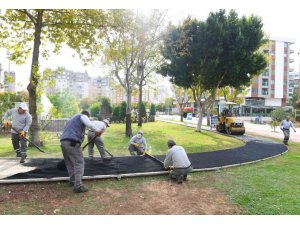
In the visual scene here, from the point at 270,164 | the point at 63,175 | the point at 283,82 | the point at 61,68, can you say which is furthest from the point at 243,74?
the point at 283,82

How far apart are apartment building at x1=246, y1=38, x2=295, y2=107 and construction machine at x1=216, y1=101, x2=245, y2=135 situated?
1211 inches

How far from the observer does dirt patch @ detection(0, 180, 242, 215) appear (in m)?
4.04

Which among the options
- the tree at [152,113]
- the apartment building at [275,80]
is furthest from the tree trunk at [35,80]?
the apartment building at [275,80]

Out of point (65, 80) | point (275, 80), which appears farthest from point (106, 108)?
point (275, 80)

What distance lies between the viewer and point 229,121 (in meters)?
15.7

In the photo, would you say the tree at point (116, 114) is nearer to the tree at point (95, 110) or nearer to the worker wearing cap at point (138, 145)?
the tree at point (95, 110)

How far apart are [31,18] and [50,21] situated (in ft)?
1.74

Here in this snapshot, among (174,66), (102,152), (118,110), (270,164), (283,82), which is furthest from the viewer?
(283,82)

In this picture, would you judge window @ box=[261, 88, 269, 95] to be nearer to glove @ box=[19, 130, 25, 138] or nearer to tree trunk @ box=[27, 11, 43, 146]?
tree trunk @ box=[27, 11, 43, 146]

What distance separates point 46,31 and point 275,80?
149 ft

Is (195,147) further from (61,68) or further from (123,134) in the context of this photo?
(61,68)

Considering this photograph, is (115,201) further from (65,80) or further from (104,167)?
(65,80)

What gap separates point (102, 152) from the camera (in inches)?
281

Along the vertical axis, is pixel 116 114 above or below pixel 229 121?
above
